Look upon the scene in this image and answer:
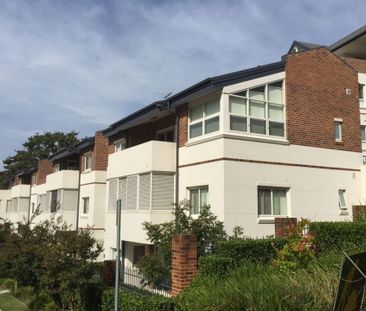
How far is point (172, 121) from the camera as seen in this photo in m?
21.5

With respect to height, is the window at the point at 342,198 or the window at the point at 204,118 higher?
the window at the point at 204,118

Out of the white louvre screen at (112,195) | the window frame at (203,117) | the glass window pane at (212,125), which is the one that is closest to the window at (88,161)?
the white louvre screen at (112,195)

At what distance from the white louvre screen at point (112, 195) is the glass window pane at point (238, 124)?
7957 millimetres

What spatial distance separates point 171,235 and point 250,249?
3.19m

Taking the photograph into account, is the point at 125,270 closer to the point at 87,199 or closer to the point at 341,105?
the point at 341,105

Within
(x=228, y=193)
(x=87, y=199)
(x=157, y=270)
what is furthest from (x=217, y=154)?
(x=87, y=199)

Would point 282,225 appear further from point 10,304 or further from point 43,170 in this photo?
point 43,170

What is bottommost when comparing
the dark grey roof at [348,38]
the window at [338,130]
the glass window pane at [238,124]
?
the glass window pane at [238,124]

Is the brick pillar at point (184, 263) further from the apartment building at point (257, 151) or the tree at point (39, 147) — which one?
the tree at point (39, 147)

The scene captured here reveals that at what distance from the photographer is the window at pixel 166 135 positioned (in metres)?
22.1

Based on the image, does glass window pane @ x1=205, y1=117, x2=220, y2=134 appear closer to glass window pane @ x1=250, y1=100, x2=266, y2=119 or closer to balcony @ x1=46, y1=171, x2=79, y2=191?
glass window pane @ x1=250, y1=100, x2=266, y2=119

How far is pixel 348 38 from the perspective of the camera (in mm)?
27141

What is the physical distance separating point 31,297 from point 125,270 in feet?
22.8

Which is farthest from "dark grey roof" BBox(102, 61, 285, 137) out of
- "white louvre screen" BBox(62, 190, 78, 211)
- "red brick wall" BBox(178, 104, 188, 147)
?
"white louvre screen" BBox(62, 190, 78, 211)
